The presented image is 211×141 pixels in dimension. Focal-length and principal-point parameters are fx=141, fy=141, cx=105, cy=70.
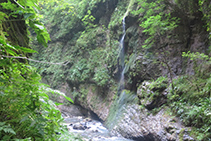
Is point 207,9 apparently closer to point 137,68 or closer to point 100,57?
point 137,68

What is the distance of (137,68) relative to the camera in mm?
6691

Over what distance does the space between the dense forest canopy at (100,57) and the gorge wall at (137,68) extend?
0.13ft

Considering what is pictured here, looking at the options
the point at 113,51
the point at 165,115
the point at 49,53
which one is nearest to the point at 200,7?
the point at 165,115

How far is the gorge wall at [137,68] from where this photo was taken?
5207mm

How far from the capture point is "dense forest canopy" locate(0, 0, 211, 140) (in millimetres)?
1015

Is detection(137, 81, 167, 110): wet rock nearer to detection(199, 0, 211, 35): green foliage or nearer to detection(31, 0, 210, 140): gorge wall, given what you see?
detection(31, 0, 210, 140): gorge wall

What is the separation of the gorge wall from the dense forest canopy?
41 millimetres

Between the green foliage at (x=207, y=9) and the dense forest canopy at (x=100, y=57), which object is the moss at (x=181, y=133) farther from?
the green foliage at (x=207, y=9)

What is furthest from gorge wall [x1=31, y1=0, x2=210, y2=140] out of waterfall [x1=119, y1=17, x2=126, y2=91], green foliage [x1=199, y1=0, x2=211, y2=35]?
green foliage [x1=199, y1=0, x2=211, y2=35]

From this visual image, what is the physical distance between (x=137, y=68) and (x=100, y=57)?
497 centimetres

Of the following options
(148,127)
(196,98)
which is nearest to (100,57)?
(148,127)

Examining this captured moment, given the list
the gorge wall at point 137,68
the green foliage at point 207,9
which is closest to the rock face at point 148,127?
the gorge wall at point 137,68

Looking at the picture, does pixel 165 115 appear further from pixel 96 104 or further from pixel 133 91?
pixel 96 104

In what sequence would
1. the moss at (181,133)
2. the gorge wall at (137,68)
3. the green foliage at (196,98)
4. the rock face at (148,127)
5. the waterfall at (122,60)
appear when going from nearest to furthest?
1. the green foliage at (196,98)
2. the moss at (181,133)
3. the rock face at (148,127)
4. the gorge wall at (137,68)
5. the waterfall at (122,60)
